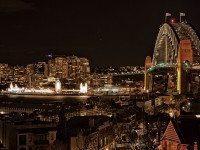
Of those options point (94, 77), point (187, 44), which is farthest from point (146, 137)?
point (94, 77)

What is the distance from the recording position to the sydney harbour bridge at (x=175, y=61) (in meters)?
74.9

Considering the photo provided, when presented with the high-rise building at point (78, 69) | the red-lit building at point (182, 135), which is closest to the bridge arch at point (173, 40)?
the red-lit building at point (182, 135)

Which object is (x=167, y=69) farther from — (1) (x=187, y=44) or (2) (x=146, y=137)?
(2) (x=146, y=137)

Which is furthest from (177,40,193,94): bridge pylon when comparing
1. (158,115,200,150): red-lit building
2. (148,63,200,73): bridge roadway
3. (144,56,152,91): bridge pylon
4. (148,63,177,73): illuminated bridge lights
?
(158,115,200,150): red-lit building

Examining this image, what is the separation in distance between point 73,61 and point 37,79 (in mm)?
15106

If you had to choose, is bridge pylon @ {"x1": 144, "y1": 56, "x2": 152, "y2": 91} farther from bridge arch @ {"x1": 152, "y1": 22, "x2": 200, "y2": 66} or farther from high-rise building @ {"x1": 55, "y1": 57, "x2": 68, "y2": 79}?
high-rise building @ {"x1": 55, "y1": 57, "x2": 68, "y2": 79}

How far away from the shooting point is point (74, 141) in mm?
22609

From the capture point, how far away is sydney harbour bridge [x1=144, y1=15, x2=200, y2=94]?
246ft

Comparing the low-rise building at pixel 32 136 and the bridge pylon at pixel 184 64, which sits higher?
the bridge pylon at pixel 184 64

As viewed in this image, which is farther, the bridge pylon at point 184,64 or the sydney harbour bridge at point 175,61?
the sydney harbour bridge at point 175,61

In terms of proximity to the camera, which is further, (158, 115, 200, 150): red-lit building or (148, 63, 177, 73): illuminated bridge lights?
(148, 63, 177, 73): illuminated bridge lights

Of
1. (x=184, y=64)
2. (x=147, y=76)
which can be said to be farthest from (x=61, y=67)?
(x=184, y=64)

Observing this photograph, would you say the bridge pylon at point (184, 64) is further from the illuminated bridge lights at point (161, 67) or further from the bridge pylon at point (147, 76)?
the bridge pylon at point (147, 76)

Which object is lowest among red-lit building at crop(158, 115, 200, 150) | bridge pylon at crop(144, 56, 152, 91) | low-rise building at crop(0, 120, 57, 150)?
low-rise building at crop(0, 120, 57, 150)
